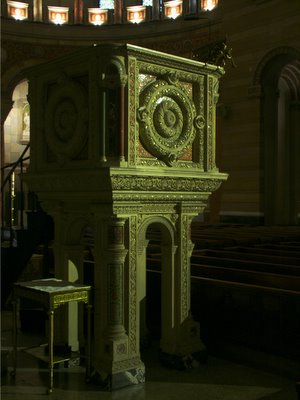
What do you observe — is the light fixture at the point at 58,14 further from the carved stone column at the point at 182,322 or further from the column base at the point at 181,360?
the column base at the point at 181,360

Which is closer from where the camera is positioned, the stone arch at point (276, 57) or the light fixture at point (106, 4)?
the stone arch at point (276, 57)

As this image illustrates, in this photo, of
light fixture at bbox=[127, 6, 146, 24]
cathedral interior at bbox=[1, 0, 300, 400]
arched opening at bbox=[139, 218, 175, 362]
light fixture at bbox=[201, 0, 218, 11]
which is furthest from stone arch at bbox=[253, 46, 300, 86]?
arched opening at bbox=[139, 218, 175, 362]

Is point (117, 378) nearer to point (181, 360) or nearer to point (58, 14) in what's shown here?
point (181, 360)

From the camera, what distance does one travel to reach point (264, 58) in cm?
1216

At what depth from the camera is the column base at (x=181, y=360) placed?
4.12 meters

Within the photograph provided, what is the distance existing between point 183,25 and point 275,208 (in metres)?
5.70

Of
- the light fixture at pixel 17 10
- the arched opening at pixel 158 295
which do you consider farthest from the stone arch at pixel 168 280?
the light fixture at pixel 17 10

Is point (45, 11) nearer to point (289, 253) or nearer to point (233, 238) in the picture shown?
point (233, 238)

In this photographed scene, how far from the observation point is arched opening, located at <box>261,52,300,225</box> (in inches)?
486

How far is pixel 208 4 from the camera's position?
14.9m

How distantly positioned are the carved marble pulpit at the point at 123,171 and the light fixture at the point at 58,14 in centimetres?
1246

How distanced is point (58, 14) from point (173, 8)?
334 centimetres

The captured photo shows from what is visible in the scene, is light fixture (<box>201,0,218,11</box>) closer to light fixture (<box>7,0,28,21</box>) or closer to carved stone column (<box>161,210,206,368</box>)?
light fixture (<box>7,0,28,21</box>)

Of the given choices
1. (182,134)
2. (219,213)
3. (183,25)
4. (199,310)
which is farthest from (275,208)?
(182,134)
